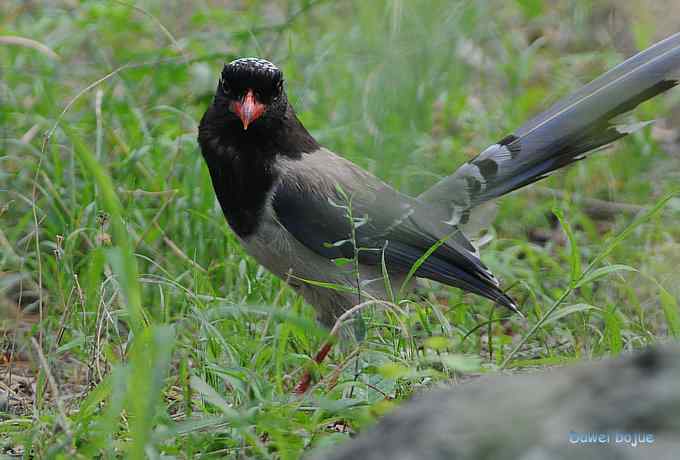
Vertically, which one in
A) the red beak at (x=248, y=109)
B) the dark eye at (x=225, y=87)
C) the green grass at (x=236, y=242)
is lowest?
the green grass at (x=236, y=242)

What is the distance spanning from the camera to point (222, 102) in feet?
13.1

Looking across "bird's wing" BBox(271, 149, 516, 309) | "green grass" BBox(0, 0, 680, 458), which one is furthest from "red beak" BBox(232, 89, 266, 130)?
"green grass" BBox(0, 0, 680, 458)

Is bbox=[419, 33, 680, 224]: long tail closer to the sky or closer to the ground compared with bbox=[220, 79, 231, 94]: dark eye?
closer to the ground

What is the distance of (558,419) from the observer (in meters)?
1.56

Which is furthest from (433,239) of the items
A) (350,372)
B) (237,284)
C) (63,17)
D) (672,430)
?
(63,17)

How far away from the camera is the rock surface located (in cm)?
152

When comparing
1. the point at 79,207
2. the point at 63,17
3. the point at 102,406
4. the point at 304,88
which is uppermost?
the point at 63,17

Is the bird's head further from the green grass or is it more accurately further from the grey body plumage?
the green grass

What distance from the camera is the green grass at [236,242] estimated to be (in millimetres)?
2678

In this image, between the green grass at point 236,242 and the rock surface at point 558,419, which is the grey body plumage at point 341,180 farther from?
the rock surface at point 558,419

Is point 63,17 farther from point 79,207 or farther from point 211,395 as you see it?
point 211,395

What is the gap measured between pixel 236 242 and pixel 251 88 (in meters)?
0.74

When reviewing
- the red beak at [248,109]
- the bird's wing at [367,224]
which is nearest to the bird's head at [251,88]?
the red beak at [248,109]

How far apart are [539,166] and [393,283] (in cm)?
80
